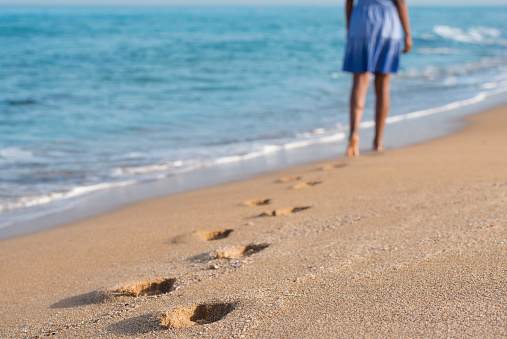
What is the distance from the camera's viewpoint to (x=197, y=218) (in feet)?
9.84

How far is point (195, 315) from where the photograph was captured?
1729 mm

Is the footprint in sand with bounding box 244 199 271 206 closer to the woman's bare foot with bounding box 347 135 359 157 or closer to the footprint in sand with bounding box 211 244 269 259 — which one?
the footprint in sand with bounding box 211 244 269 259

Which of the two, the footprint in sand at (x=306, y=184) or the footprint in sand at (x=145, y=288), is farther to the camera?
the footprint in sand at (x=306, y=184)

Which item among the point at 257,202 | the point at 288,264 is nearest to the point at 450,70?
the point at 257,202

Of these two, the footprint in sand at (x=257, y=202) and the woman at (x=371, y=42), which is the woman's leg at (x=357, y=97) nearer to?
the woman at (x=371, y=42)

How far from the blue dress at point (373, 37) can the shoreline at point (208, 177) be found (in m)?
0.96

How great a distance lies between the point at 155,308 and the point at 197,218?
4.08 feet

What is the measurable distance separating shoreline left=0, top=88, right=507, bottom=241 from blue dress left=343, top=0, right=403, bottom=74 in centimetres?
96

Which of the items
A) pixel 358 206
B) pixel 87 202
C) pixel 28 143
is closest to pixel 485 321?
pixel 358 206

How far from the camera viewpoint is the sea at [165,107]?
15.9 feet

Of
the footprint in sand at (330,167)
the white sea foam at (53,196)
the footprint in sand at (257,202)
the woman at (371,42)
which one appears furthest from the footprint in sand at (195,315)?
the woman at (371,42)

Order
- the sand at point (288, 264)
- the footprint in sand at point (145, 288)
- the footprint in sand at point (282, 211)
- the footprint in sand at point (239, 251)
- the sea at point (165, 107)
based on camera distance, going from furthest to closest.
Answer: the sea at point (165, 107)
the footprint in sand at point (282, 211)
the footprint in sand at point (239, 251)
the footprint in sand at point (145, 288)
the sand at point (288, 264)

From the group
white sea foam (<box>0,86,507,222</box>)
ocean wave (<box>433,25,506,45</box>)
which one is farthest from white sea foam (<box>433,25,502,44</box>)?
white sea foam (<box>0,86,507,222</box>)

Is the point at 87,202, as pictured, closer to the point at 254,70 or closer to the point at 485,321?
the point at 485,321
